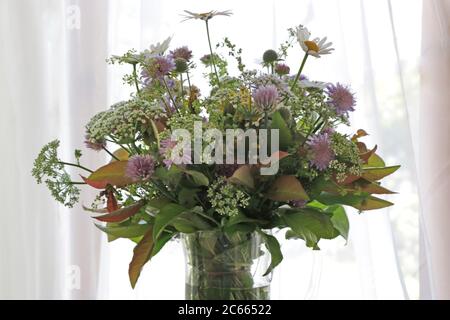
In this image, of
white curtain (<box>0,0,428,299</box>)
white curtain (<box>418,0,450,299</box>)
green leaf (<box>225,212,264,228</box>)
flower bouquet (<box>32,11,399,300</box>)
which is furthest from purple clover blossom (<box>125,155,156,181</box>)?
white curtain (<box>418,0,450,299</box>)

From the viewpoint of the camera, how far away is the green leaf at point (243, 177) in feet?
2.52

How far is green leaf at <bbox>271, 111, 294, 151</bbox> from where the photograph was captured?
797mm

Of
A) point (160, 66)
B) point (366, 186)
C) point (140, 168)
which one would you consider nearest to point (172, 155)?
point (140, 168)

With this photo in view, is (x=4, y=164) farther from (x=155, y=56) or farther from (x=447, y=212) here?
(x=447, y=212)

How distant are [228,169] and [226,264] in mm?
121

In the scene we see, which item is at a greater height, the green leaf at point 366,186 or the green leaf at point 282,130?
the green leaf at point 282,130

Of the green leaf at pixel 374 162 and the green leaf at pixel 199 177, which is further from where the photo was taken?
the green leaf at pixel 374 162

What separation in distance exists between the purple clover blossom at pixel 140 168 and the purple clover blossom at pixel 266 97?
0.45 feet

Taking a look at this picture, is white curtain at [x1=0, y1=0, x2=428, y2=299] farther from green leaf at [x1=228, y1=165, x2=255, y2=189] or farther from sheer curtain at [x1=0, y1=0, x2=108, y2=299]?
green leaf at [x1=228, y1=165, x2=255, y2=189]

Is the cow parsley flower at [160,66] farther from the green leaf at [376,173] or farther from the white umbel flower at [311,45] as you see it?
the green leaf at [376,173]

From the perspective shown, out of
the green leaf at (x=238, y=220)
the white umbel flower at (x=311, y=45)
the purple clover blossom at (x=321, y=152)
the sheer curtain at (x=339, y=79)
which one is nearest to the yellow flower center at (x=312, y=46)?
the white umbel flower at (x=311, y=45)

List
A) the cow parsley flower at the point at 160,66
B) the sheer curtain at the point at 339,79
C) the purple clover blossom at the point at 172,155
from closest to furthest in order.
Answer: the purple clover blossom at the point at 172,155 < the cow parsley flower at the point at 160,66 < the sheer curtain at the point at 339,79

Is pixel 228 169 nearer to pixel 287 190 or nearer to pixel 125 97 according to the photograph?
pixel 287 190
